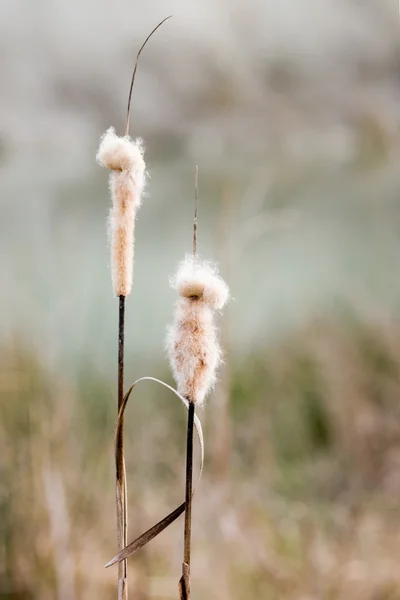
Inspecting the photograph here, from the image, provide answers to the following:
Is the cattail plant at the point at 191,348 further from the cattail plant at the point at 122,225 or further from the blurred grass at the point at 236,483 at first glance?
the blurred grass at the point at 236,483

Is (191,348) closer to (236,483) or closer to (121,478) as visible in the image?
(121,478)

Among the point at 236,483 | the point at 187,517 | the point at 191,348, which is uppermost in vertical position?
the point at 191,348

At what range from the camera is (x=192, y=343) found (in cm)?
37

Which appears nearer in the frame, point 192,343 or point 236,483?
point 192,343

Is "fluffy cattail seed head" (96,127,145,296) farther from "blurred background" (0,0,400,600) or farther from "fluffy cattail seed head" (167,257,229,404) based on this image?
"blurred background" (0,0,400,600)

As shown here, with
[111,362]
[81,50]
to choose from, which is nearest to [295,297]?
[111,362]

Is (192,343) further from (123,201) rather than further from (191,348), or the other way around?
(123,201)

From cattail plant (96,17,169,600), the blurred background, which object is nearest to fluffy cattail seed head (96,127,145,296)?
cattail plant (96,17,169,600)

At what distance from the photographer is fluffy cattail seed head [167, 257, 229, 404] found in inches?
14.4

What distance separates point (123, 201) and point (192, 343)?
4.2 inches

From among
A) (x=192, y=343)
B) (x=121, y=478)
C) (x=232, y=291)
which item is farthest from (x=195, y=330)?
(x=232, y=291)

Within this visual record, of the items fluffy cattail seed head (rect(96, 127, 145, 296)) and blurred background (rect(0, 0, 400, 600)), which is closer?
fluffy cattail seed head (rect(96, 127, 145, 296))

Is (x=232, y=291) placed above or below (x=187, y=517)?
above

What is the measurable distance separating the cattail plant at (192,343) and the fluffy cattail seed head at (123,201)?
0.04 meters
